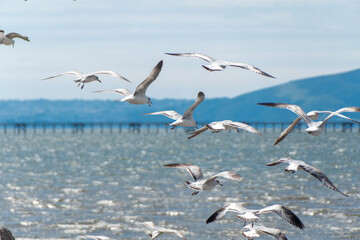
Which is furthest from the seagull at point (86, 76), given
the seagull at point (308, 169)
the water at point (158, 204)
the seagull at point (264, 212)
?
the water at point (158, 204)

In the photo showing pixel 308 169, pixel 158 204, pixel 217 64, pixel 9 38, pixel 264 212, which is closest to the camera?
pixel 217 64

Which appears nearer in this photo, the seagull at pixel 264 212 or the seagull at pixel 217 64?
the seagull at pixel 217 64

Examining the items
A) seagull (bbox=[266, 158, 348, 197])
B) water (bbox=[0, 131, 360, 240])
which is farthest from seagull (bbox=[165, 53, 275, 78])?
water (bbox=[0, 131, 360, 240])

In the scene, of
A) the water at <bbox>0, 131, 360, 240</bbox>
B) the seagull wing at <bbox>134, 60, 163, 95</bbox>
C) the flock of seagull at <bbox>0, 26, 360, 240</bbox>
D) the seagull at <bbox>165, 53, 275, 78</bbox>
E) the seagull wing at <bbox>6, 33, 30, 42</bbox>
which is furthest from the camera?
the water at <bbox>0, 131, 360, 240</bbox>

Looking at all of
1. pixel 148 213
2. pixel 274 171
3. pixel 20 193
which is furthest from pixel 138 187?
pixel 274 171

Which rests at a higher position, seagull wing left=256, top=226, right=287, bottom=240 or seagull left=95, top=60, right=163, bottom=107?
seagull left=95, top=60, right=163, bottom=107

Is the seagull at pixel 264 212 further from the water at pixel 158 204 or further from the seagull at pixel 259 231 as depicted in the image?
the water at pixel 158 204

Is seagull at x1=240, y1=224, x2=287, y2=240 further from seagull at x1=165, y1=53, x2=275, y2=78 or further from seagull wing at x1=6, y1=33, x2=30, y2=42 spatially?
seagull wing at x1=6, y1=33, x2=30, y2=42

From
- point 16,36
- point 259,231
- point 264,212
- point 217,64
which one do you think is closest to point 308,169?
A: point 264,212

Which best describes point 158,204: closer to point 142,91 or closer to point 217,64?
point 142,91

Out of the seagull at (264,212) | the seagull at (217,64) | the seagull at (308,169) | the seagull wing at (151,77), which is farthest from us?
the seagull at (308,169)

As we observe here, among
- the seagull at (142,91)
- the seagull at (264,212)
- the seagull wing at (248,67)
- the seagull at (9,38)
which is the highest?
the seagull at (9,38)

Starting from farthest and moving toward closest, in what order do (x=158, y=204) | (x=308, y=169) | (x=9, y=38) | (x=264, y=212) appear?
(x=158, y=204), (x=308, y=169), (x=264, y=212), (x=9, y=38)

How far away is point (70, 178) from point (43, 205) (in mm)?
23060
